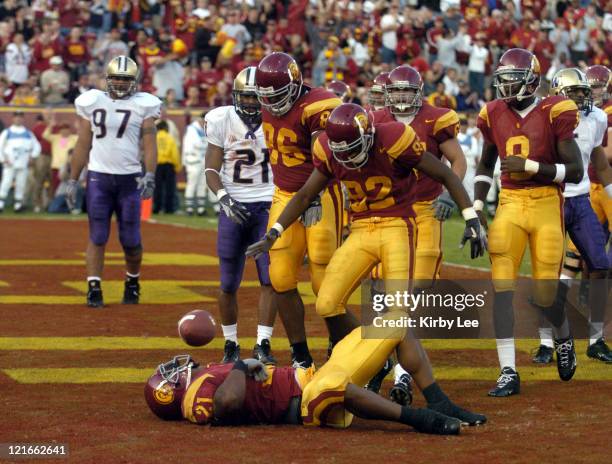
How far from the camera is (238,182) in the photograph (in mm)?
8359

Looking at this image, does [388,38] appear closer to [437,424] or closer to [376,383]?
[376,383]

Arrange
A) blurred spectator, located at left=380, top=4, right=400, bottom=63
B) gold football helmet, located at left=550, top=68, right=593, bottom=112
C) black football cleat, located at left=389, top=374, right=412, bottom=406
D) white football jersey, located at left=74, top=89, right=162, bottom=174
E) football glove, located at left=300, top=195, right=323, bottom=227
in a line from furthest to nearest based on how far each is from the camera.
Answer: blurred spectator, located at left=380, top=4, right=400, bottom=63, white football jersey, located at left=74, top=89, right=162, bottom=174, gold football helmet, located at left=550, top=68, right=593, bottom=112, football glove, located at left=300, top=195, right=323, bottom=227, black football cleat, located at left=389, top=374, right=412, bottom=406

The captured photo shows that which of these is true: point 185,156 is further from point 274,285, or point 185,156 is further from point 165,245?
point 274,285

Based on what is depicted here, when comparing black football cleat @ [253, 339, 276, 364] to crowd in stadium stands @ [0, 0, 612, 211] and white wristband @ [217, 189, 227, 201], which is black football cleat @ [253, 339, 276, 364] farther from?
crowd in stadium stands @ [0, 0, 612, 211]

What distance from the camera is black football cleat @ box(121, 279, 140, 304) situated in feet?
35.4

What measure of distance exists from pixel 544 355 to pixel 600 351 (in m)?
0.40

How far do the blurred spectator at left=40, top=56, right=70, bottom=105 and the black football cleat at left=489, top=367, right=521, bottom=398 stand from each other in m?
15.6

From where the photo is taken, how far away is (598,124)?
8.36m

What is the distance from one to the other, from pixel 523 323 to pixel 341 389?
3.95 meters

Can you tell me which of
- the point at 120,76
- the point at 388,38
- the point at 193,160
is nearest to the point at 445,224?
the point at 193,160

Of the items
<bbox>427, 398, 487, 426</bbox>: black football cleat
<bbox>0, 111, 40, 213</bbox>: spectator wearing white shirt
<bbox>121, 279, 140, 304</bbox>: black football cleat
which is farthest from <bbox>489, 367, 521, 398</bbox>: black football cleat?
<bbox>0, 111, 40, 213</bbox>: spectator wearing white shirt

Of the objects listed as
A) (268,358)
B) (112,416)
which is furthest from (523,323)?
(112,416)

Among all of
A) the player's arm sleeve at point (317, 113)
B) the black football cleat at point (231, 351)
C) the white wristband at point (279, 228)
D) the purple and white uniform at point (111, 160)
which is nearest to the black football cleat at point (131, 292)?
the purple and white uniform at point (111, 160)

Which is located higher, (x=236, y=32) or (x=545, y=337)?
(x=236, y=32)
